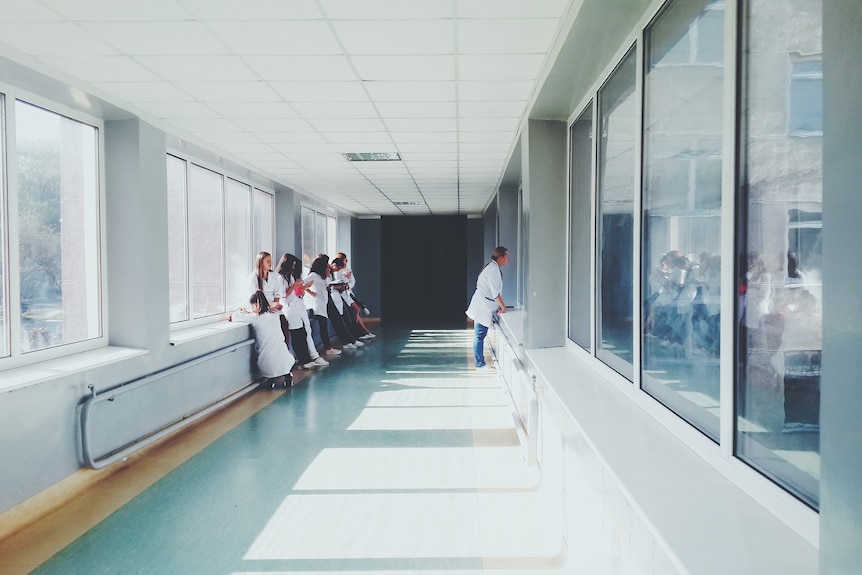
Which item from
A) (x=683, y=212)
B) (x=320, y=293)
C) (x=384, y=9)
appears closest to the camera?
(x=683, y=212)

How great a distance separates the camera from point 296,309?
312 inches

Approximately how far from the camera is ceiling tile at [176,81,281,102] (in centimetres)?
416

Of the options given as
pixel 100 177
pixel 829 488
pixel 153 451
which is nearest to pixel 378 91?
pixel 100 177

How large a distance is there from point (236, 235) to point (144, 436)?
3673mm

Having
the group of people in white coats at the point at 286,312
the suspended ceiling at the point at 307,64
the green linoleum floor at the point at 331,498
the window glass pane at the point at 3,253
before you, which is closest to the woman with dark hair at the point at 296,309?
the group of people in white coats at the point at 286,312

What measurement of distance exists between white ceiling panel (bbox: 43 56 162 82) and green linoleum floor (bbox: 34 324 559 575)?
2825 mm

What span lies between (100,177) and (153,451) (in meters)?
2.33

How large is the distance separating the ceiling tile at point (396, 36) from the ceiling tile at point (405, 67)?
0.10 m

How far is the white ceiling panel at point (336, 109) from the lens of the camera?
4.66 metres

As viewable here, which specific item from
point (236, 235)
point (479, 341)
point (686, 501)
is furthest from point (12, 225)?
point (479, 341)

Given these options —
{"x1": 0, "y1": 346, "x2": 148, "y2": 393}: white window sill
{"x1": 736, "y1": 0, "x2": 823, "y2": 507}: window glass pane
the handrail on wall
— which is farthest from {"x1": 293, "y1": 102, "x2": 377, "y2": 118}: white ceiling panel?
{"x1": 736, "y1": 0, "x2": 823, "y2": 507}: window glass pane

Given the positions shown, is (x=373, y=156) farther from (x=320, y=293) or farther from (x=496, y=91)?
(x=320, y=293)

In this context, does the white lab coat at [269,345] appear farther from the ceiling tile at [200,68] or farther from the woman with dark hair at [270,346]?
the ceiling tile at [200,68]

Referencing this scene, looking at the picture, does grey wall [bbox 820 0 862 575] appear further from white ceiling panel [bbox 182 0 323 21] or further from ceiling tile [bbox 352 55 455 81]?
ceiling tile [bbox 352 55 455 81]
